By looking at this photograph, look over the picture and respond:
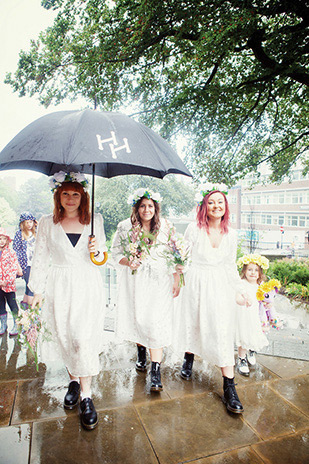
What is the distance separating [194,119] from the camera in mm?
7406

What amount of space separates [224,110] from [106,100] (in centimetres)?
294

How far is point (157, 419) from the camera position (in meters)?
2.37

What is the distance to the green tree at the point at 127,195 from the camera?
68.8ft

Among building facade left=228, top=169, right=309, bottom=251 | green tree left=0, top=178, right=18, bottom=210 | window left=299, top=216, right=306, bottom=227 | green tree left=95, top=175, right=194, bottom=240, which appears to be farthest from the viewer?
window left=299, top=216, right=306, bottom=227

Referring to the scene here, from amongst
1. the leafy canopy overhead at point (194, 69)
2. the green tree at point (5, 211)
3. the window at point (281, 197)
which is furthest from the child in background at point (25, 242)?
the window at point (281, 197)

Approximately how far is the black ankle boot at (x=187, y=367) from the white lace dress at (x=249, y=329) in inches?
21.7

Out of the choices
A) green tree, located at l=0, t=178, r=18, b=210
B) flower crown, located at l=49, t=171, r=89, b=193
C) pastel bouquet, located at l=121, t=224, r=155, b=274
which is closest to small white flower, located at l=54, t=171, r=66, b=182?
flower crown, located at l=49, t=171, r=89, b=193

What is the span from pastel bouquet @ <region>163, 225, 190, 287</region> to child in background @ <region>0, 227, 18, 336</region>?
2.51 m

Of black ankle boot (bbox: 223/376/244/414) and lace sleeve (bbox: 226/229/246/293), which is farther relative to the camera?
lace sleeve (bbox: 226/229/246/293)

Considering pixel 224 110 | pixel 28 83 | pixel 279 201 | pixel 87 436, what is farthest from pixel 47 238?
pixel 279 201

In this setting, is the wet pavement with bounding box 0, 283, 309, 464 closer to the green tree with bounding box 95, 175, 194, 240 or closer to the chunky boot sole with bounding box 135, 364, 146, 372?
the chunky boot sole with bounding box 135, 364, 146, 372

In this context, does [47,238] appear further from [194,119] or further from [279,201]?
[279,201]

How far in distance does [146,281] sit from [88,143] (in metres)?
1.58

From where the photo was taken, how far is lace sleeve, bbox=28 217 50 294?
2549 millimetres
